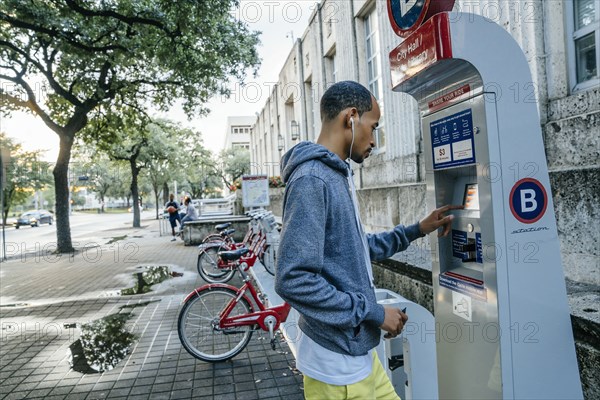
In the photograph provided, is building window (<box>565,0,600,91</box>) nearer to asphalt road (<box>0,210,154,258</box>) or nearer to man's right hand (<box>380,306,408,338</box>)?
man's right hand (<box>380,306,408,338</box>)

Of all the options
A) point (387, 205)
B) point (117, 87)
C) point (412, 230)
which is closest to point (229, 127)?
point (117, 87)

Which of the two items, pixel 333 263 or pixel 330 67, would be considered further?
pixel 330 67

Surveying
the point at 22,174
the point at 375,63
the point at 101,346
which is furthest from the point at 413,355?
the point at 22,174

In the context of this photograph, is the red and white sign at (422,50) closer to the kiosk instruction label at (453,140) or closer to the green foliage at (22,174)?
the kiosk instruction label at (453,140)

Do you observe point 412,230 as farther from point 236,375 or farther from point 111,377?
point 111,377

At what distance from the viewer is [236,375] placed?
4.01 metres

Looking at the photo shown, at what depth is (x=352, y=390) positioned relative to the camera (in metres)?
1.55

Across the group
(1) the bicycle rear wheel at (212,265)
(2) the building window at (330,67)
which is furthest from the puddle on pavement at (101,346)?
(2) the building window at (330,67)

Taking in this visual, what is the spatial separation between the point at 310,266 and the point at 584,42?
13.0ft

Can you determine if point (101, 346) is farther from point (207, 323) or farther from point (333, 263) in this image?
point (333, 263)

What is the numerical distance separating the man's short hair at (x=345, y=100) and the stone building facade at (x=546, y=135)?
59 cm

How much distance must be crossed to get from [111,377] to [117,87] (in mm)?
11675

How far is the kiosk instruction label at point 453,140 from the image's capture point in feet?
6.10

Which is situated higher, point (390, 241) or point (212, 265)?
point (390, 241)
